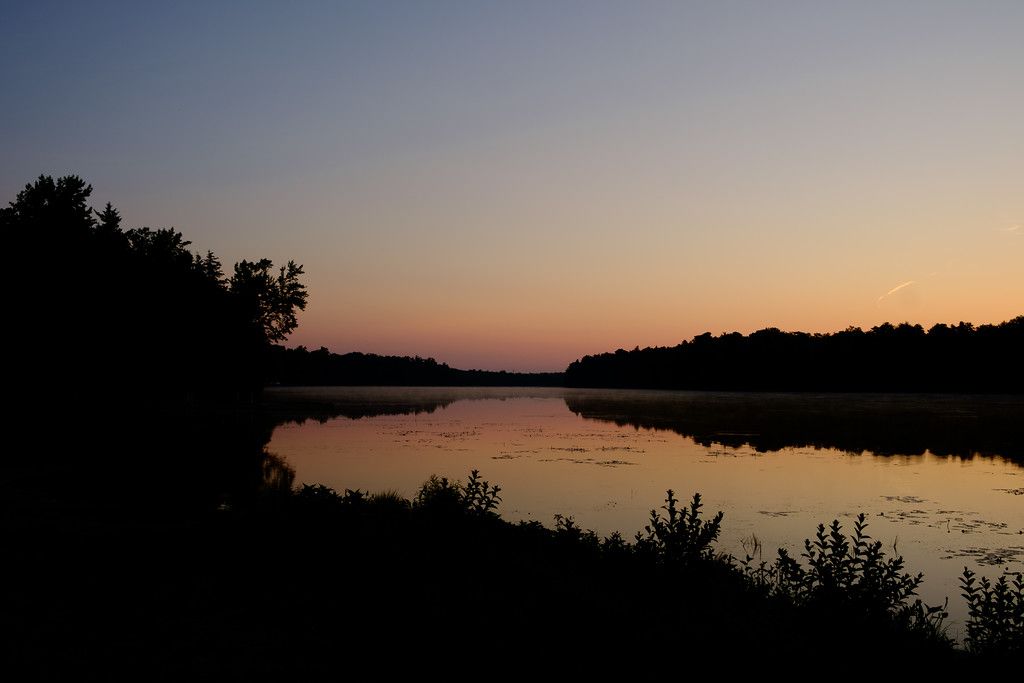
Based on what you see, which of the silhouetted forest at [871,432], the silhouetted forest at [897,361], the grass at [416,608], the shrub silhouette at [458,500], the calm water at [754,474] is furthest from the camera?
the silhouetted forest at [897,361]

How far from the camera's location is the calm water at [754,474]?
62.5 feet

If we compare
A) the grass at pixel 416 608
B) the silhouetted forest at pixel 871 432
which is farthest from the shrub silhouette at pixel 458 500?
the silhouetted forest at pixel 871 432

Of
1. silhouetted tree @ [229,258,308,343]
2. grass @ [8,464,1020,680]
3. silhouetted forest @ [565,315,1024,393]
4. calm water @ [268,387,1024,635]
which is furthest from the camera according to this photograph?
silhouetted forest @ [565,315,1024,393]

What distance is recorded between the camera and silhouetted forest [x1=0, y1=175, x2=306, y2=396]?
43656 millimetres

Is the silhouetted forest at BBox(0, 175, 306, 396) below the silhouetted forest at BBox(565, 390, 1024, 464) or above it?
above

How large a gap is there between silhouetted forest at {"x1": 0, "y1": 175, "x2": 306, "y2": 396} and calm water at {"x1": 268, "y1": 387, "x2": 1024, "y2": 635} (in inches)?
466

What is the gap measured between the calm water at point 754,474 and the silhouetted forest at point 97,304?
466 inches

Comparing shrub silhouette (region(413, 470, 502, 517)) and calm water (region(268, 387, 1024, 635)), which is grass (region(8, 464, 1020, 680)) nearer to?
shrub silhouette (region(413, 470, 502, 517))

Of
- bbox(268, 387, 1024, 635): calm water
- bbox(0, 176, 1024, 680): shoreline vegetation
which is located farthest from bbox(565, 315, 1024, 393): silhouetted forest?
bbox(0, 176, 1024, 680): shoreline vegetation

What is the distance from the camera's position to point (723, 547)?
17344mm

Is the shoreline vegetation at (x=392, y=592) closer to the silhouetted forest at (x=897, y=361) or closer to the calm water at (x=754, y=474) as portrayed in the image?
the calm water at (x=754, y=474)

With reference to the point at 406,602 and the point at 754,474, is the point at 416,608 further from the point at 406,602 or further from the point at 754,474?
the point at 754,474

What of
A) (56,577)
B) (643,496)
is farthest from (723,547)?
(56,577)

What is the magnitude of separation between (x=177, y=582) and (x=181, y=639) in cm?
237
